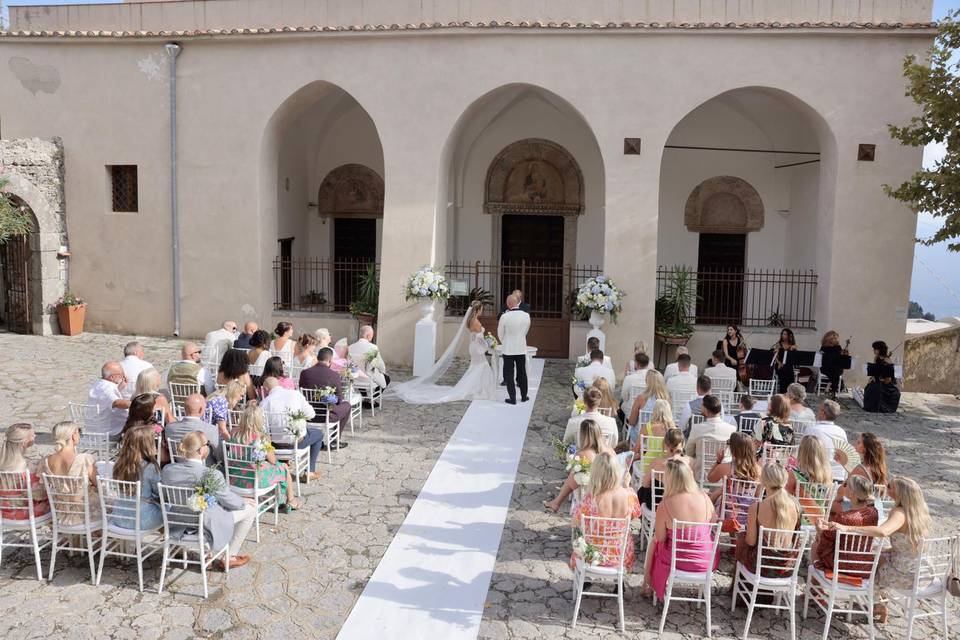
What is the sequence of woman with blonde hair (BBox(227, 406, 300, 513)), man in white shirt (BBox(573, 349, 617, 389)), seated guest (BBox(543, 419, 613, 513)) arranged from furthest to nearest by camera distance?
man in white shirt (BBox(573, 349, 617, 389)), woman with blonde hair (BBox(227, 406, 300, 513)), seated guest (BBox(543, 419, 613, 513))

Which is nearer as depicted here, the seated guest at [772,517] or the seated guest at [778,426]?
the seated guest at [772,517]

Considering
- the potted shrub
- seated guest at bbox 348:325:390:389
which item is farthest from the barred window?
seated guest at bbox 348:325:390:389

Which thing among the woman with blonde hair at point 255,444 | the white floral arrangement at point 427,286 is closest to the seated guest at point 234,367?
the woman with blonde hair at point 255,444

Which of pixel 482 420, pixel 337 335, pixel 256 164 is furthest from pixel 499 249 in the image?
pixel 482 420

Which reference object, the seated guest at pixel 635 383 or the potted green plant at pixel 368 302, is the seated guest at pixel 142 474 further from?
the potted green plant at pixel 368 302

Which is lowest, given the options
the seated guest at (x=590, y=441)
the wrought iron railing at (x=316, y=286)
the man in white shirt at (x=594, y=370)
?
the seated guest at (x=590, y=441)

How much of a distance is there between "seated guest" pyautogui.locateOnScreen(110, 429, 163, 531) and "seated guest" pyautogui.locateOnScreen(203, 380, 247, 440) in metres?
1.14

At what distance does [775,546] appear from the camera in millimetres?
5613

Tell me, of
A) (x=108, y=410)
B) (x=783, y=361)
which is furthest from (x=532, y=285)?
(x=108, y=410)

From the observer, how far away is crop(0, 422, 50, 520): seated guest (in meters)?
6.09

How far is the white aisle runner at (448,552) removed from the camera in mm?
5750

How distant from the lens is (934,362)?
1552 cm

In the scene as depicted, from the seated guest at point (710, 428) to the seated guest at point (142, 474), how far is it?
15.0ft

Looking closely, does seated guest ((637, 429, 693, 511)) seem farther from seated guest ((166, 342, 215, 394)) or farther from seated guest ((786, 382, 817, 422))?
seated guest ((166, 342, 215, 394))
